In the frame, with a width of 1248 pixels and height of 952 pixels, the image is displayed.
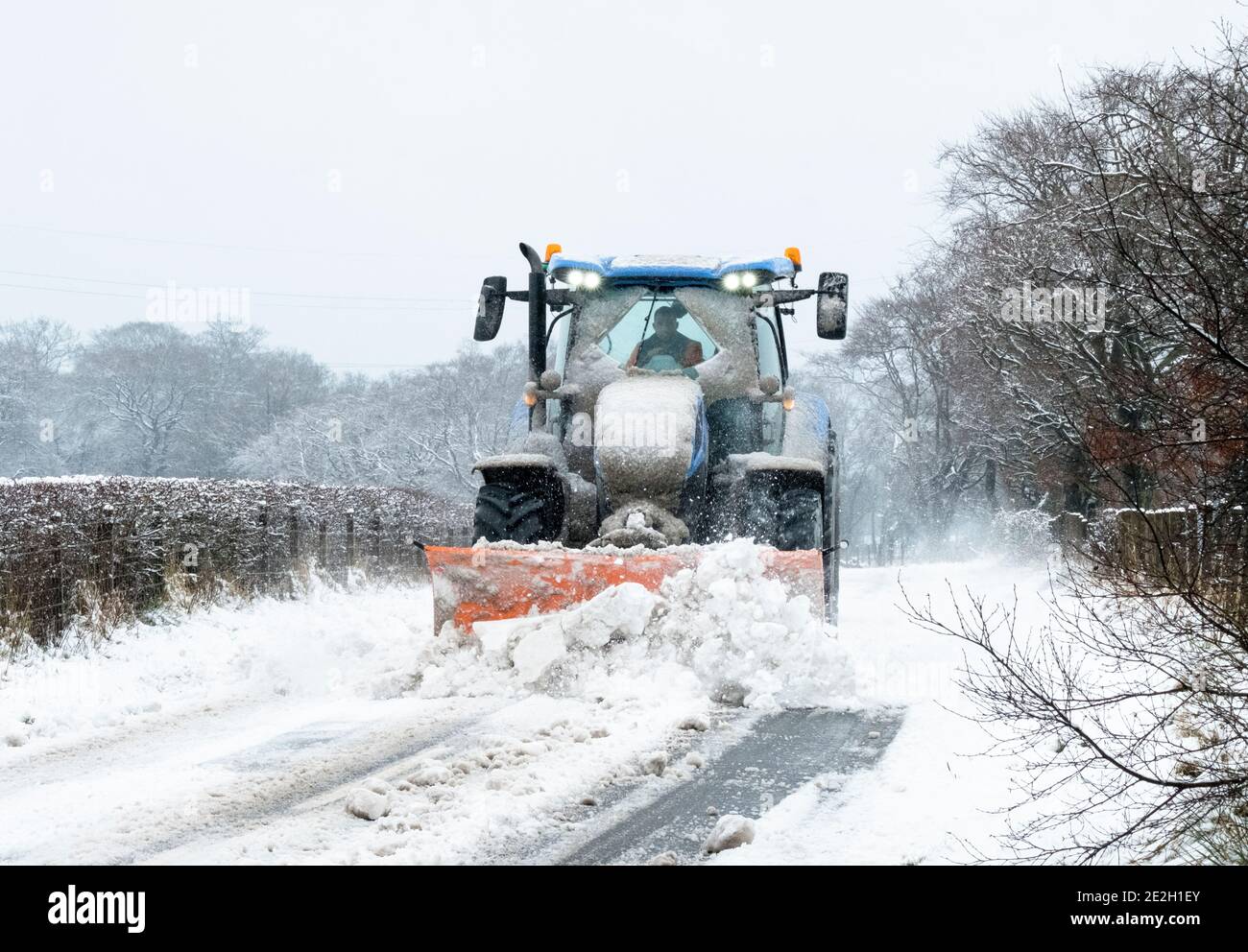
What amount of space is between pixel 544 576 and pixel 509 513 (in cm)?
142

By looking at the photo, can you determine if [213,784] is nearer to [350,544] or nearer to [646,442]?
[646,442]

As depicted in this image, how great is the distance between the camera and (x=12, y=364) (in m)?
61.9

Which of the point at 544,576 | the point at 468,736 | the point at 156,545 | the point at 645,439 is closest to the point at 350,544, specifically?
the point at 156,545

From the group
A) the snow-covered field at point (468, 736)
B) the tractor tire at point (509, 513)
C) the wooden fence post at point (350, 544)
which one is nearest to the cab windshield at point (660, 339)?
the tractor tire at point (509, 513)

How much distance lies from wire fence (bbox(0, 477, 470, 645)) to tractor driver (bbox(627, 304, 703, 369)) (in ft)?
7.30

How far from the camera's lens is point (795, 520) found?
27.6ft


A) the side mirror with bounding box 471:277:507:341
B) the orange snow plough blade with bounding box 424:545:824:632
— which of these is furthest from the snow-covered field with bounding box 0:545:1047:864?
the side mirror with bounding box 471:277:507:341

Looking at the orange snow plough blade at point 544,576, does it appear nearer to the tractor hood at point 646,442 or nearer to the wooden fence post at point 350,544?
the tractor hood at point 646,442

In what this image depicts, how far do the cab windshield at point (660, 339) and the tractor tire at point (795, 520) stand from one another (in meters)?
1.42

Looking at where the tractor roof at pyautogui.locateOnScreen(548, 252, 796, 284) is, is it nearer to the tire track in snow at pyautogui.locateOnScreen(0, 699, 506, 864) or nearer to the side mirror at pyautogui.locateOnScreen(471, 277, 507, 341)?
the side mirror at pyautogui.locateOnScreen(471, 277, 507, 341)

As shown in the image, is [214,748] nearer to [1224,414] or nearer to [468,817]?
[468,817]

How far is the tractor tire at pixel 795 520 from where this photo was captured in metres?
8.41

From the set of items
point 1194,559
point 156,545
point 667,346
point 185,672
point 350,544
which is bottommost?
point 185,672

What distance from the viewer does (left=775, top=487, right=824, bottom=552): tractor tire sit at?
331 inches
